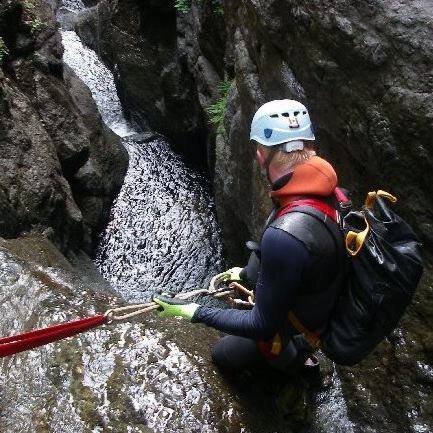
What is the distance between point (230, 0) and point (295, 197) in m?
6.78

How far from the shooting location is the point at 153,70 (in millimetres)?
16562

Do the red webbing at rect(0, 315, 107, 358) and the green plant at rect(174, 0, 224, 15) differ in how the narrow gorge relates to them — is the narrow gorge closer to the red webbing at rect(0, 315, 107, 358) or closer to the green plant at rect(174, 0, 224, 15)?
the green plant at rect(174, 0, 224, 15)

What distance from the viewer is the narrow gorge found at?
13.4 ft

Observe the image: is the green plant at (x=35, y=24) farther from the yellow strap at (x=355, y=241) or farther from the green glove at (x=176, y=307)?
the yellow strap at (x=355, y=241)

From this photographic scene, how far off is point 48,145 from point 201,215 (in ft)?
17.3

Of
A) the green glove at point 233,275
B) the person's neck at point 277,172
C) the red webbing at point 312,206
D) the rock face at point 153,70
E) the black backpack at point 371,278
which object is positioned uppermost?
the person's neck at point 277,172

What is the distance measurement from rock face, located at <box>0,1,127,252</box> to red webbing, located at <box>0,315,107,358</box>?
439 cm

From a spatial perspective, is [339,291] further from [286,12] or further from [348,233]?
[286,12]

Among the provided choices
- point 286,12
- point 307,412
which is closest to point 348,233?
point 307,412

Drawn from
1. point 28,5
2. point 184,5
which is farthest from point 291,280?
point 184,5

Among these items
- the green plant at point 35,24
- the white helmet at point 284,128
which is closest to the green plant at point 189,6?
the green plant at point 35,24

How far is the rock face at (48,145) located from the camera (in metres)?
8.34

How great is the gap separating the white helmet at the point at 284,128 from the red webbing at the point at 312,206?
34cm

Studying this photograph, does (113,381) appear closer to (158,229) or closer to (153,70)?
(158,229)
